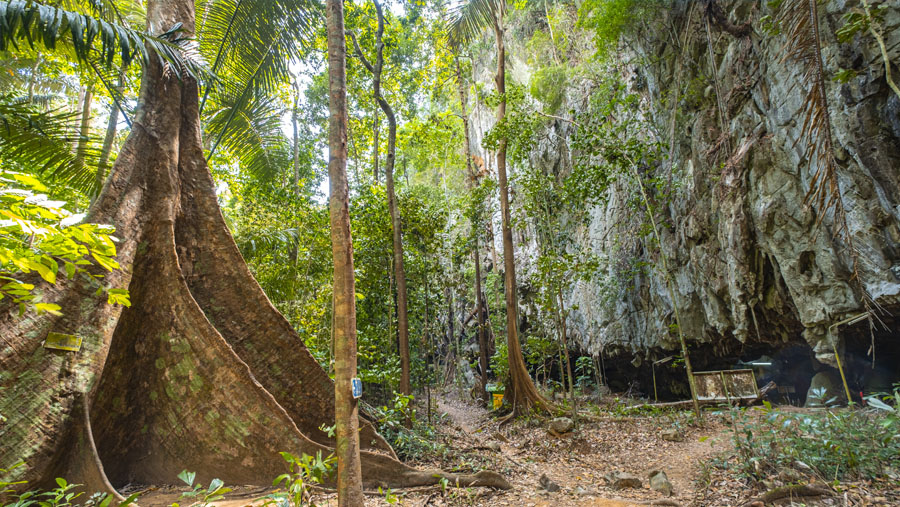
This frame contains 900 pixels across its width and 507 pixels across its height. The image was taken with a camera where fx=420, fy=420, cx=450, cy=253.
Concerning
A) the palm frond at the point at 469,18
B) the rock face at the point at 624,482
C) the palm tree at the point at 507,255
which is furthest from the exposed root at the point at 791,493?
the palm frond at the point at 469,18

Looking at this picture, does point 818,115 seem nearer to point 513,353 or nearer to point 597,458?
point 597,458

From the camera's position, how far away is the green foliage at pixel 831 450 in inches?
146

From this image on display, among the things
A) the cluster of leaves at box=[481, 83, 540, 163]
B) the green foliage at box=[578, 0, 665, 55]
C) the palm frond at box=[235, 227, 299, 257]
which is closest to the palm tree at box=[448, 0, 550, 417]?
the cluster of leaves at box=[481, 83, 540, 163]

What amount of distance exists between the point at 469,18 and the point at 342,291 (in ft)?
31.6

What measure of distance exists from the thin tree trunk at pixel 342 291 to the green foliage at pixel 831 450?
399 cm

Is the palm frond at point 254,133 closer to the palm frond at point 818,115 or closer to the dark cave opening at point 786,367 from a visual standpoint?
the palm frond at point 818,115

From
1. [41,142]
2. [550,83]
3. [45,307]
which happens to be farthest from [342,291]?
[550,83]

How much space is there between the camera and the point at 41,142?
521 cm

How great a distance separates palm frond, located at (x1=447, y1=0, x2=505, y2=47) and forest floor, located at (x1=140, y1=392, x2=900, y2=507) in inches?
371

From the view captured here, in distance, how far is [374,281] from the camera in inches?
384

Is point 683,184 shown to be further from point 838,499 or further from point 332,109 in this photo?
point 332,109

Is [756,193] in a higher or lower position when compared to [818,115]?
higher

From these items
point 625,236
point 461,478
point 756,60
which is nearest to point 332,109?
point 461,478

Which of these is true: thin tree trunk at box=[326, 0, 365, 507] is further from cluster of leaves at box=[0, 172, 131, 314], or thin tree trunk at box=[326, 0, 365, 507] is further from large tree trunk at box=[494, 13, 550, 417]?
large tree trunk at box=[494, 13, 550, 417]
